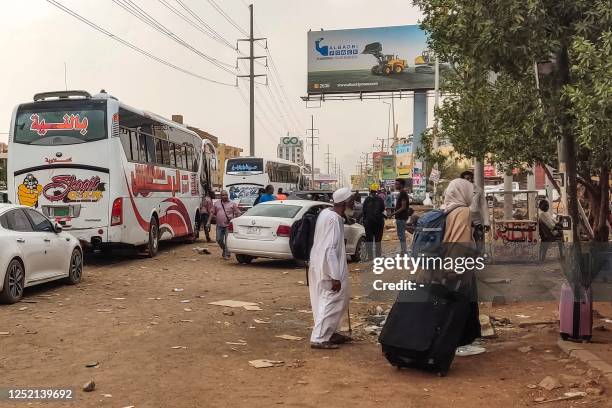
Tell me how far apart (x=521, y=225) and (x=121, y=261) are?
9.61m

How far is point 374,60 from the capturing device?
5203cm

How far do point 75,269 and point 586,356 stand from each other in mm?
8816

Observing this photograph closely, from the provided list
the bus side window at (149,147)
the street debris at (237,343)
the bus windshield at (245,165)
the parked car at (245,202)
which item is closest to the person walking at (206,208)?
the bus side window at (149,147)

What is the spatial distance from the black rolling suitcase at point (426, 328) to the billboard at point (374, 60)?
156 ft

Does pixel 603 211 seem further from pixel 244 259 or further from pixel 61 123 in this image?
pixel 61 123

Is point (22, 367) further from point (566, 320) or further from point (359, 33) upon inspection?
point (359, 33)

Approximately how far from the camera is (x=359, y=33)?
52406 mm

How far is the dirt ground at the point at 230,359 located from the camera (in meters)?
5.14

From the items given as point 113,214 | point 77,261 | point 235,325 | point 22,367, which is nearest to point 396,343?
point 235,325

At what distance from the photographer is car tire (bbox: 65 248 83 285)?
11188 millimetres

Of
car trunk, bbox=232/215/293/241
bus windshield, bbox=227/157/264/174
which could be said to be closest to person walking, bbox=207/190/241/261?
car trunk, bbox=232/215/293/241

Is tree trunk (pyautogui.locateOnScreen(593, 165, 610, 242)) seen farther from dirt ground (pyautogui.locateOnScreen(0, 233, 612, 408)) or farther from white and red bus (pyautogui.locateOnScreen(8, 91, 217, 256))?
white and red bus (pyautogui.locateOnScreen(8, 91, 217, 256))

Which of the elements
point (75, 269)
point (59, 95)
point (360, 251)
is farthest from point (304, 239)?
point (59, 95)

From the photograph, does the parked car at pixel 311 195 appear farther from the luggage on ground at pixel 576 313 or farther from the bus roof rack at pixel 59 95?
the luggage on ground at pixel 576 313
